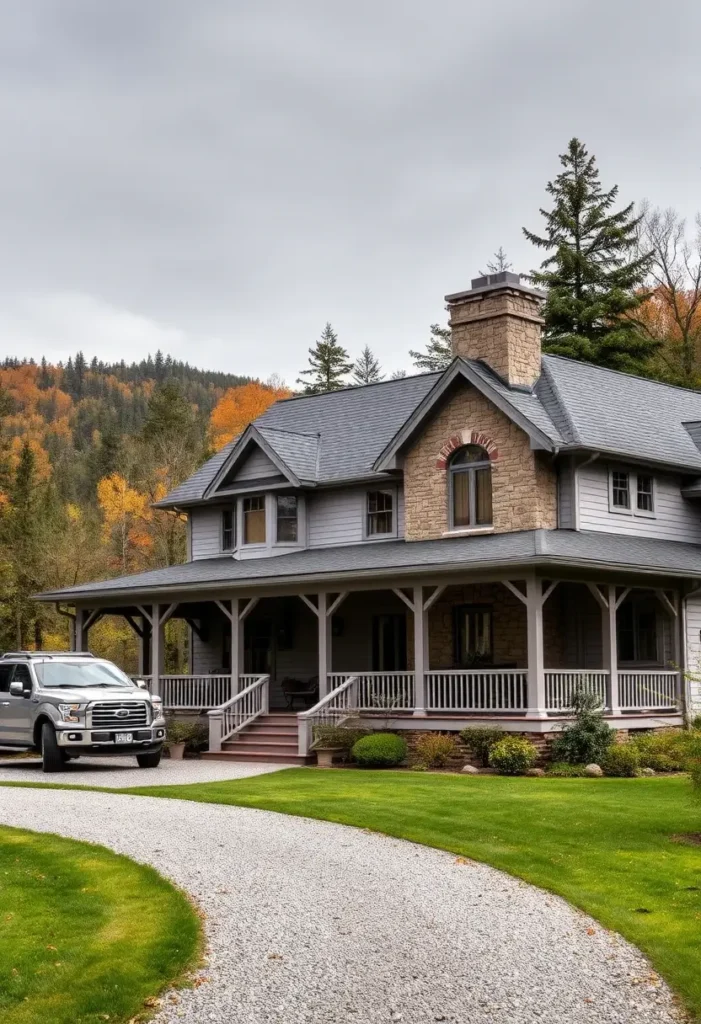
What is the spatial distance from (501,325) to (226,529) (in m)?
9.92

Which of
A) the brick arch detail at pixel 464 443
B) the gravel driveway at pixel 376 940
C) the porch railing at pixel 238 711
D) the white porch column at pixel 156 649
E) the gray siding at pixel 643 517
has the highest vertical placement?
the brick arch detail at pixel 464 443

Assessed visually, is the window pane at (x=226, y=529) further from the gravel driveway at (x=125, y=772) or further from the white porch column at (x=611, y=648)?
the white porch column at (x=611, y=648)

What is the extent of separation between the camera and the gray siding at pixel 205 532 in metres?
34.0

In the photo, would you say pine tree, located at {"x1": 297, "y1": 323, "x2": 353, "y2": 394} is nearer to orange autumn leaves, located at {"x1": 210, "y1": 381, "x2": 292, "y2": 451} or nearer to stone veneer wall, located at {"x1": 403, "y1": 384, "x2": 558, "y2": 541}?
orange autumn leaves, located at {"x1": 210, "y1": 381, "x2": 292, "y2": 451}

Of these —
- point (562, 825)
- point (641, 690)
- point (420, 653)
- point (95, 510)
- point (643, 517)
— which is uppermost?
point (95, 510)

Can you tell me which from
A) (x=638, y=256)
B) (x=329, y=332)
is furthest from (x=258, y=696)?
(x=329, y=332)

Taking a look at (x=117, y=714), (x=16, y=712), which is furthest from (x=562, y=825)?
(x=16, y=712)

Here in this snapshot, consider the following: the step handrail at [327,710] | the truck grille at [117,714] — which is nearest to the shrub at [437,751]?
the step handrail at [327,710]

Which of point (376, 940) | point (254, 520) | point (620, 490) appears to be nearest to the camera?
point (376, 940)

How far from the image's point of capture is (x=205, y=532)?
34406 mm

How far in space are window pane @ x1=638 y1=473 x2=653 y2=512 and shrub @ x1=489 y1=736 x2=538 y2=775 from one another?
8.06 meters

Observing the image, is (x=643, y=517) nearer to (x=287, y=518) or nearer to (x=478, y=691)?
(x=478, y=691)

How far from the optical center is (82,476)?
97000 millimetres

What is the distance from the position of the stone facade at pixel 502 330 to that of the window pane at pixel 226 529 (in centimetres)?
837
